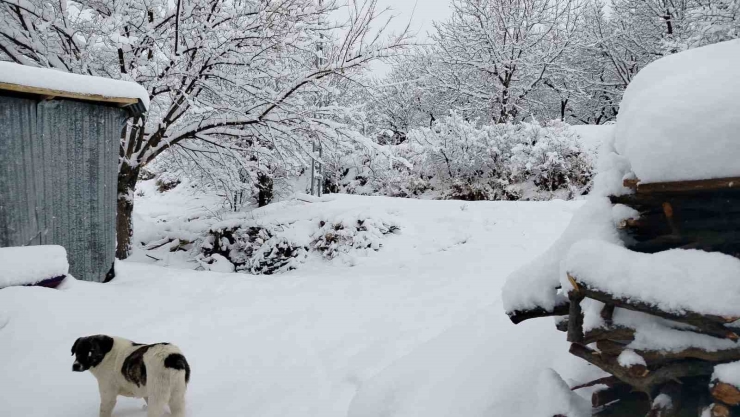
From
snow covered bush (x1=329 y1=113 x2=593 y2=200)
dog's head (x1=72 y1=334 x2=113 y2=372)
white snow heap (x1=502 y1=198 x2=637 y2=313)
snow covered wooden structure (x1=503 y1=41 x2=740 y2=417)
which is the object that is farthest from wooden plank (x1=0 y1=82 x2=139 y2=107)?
snow covered wooden structure (x1=503 y1=41 x2=740 y2=417)

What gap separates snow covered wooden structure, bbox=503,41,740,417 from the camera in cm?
134

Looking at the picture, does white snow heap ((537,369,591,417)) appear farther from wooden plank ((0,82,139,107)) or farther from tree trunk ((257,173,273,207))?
tree trunk ((257,173,273,207))

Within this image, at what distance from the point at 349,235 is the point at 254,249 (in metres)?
2.07

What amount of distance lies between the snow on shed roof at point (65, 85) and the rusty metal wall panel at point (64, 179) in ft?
0.98

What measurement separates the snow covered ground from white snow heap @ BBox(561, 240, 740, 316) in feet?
2.03

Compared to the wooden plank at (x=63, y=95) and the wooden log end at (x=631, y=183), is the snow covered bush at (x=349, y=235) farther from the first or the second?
the wooden log end at (x=631, y=183)

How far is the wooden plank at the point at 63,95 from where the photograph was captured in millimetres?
4480

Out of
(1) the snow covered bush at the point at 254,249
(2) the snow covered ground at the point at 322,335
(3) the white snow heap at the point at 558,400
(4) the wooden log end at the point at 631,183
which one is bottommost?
(1) the snow covered bush at the point at 254,249

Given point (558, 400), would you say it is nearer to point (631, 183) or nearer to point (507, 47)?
point (631, 183)

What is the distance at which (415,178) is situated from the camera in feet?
41.3

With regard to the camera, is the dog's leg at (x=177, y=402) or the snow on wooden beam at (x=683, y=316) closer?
the snow on wooden beam at (x=683, y=316)

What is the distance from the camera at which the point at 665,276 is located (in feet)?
4.58

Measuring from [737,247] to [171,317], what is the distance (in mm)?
4549

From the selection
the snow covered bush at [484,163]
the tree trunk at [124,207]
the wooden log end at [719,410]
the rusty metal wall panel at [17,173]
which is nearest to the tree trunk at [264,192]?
the snow covered bush at [484,163]
